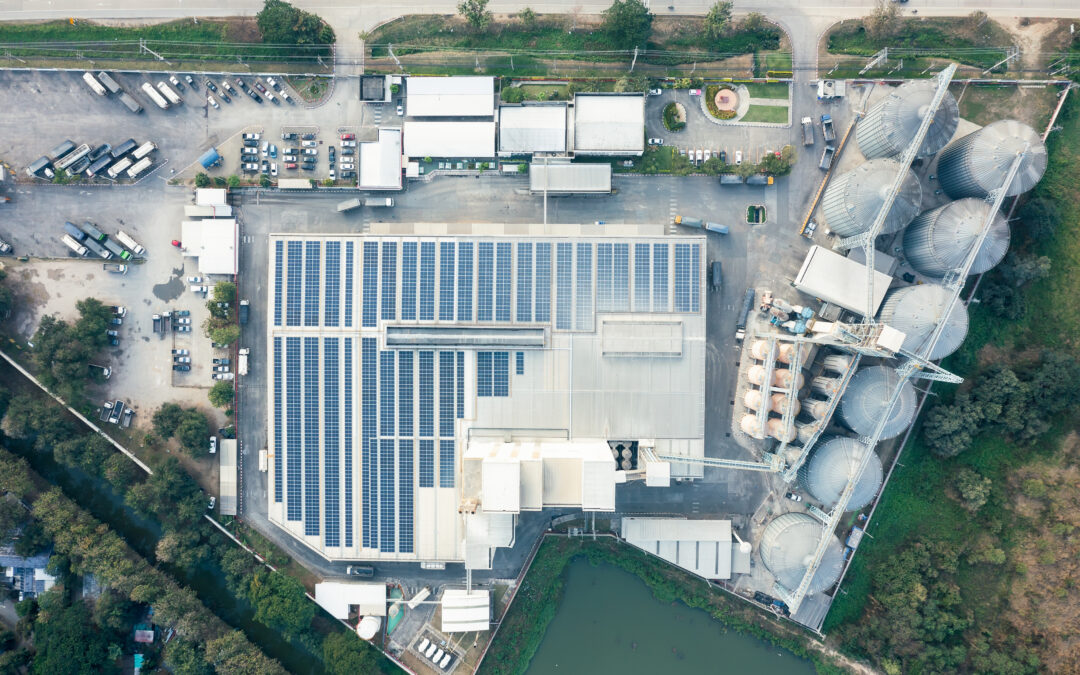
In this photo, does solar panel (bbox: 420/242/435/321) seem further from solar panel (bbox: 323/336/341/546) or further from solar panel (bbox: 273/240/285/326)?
solar panel (bbox: 273/240/285/326)

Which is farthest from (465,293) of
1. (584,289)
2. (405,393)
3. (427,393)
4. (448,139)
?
(448,139)

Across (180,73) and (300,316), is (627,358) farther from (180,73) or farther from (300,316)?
(180,73)

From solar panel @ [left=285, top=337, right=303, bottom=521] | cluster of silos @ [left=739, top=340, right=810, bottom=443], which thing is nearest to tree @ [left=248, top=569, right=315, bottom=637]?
solar panel @ [left=285, top=337, right=303, bottom=521]

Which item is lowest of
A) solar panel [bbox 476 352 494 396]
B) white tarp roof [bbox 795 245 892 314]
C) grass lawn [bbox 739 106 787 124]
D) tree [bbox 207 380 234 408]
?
tree [bbox 207 380 234 408]

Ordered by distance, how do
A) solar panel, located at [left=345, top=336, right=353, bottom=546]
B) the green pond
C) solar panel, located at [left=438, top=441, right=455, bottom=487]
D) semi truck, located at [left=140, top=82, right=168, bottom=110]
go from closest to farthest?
1. solar panel, located at [left=345, top=336, right=353, bottom=546]
2. solar panel, located at [left=438, top=441, right=455, bottom=487]
3. semi truck, located at [left=140, top=82, right=168, bottom=110]
4. the green pond

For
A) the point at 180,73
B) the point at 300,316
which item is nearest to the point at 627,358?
the point at 300,316
